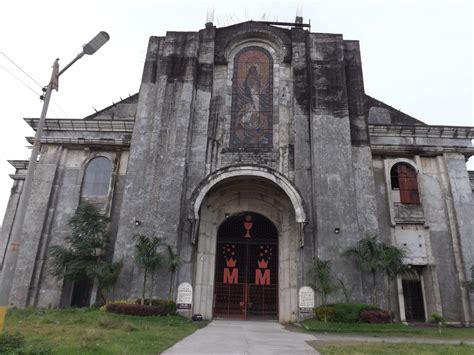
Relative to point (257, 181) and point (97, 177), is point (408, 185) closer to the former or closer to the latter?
point (257, 181)

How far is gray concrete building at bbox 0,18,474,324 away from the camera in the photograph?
18.8m

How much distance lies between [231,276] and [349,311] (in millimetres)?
6256

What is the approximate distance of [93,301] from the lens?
Result: 19.3 metres

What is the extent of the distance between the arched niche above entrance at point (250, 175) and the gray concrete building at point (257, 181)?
7 centimetres

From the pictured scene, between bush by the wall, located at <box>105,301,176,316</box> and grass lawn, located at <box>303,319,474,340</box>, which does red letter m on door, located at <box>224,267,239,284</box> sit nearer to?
bush by the wall, located at <box>105,301,176,316</box>

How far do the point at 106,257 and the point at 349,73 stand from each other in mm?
16436

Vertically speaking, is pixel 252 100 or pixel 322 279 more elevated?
pixel 252 100

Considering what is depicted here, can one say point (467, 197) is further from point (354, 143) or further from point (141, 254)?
point (141, 254)

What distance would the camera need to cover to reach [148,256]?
17.1 m

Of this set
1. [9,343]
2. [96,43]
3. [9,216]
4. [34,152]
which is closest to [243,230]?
[34,152]

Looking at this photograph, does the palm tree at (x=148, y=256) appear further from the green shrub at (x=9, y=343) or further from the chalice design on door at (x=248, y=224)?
the green shrub at (x=9, y=343)

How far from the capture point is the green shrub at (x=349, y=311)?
1596 cm

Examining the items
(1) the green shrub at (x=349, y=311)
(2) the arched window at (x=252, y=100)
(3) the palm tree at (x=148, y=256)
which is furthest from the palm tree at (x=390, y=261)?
(3) the palm tree at (x=148, y=256)

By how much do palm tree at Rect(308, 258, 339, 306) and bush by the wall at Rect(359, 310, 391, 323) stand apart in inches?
63.8
